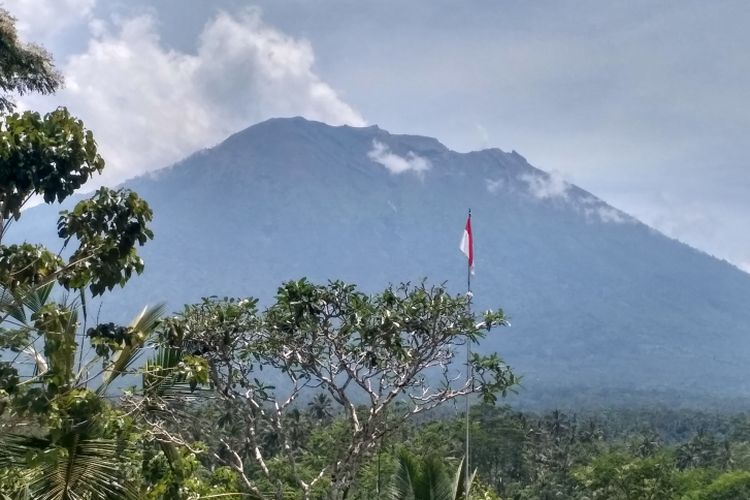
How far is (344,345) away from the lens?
11.4 metres

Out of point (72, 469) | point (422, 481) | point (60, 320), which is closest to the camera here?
point (72, 469)

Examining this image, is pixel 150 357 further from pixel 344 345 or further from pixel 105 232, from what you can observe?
pixel 344 345

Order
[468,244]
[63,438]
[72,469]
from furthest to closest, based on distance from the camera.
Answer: [468,244] → [72,469] → [63,438]

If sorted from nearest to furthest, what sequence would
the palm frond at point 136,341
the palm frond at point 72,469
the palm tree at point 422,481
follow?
the palm frond at point 72,469
the palm frond at point 136,341
the palm tree at point 422,481

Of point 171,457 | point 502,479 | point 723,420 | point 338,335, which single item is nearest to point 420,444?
point 502,479

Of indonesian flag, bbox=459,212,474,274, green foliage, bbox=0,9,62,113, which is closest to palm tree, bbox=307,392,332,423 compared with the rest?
indonesian flag, bbox=459,212,474,274

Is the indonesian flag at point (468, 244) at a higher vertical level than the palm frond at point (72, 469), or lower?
higher

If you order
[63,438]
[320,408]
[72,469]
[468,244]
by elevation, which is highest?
[320,408]

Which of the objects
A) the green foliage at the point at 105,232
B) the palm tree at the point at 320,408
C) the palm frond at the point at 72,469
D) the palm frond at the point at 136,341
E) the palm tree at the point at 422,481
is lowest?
the palm frond at the point at 72,469

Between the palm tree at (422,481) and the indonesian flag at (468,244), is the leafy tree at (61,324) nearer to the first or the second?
the palm tree at (422,481)

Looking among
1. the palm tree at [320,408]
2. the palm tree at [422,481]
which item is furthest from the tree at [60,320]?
the palm tree at [320,408]

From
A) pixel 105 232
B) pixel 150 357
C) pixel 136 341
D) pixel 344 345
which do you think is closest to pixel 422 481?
pixel 344 345

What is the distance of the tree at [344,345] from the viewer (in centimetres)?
1071

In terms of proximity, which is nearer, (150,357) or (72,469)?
(72,469)
